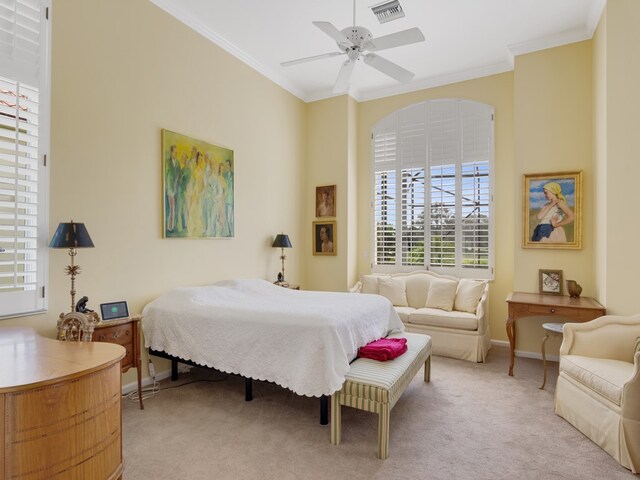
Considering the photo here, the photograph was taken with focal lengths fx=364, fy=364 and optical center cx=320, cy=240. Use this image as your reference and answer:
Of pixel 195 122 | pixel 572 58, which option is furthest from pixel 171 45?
pixel 572 58

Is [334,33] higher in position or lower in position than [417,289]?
higher

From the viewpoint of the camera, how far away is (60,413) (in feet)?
5.08

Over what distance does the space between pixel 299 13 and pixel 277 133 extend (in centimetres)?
188

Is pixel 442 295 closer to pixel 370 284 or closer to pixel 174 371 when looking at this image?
pixel 370 284

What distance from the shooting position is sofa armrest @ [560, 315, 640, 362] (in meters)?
2.87

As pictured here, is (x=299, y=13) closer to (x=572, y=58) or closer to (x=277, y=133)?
(x=277, y=133)

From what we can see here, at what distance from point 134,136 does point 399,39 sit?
2.59 m

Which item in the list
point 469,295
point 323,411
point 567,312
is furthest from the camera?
point 469,295

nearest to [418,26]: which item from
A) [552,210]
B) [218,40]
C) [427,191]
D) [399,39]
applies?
[399,39]

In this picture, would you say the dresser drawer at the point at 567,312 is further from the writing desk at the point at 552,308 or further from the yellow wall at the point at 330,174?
the yellow wall at the point at 330,174

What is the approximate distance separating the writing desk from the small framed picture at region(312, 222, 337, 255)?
276cm

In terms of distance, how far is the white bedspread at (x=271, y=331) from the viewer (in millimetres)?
2668

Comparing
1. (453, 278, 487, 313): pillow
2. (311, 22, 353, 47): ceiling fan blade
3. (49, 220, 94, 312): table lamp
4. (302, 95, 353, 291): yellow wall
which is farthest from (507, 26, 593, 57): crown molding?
(49, 220, 94, 312): table lamp

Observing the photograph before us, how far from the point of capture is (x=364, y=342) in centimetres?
312
